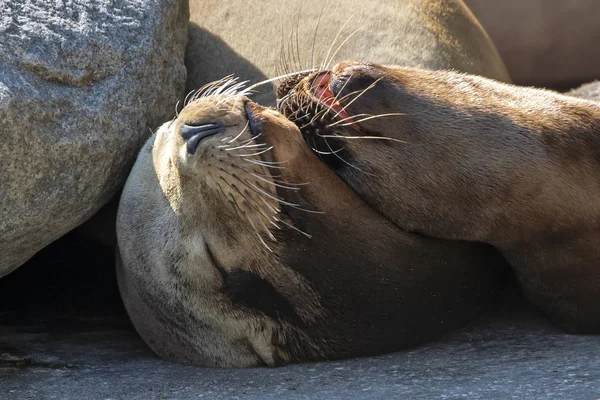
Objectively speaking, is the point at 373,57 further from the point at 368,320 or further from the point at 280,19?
the point at 368,320

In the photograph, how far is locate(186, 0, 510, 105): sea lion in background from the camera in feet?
16.2

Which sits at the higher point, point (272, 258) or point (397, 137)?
point (397, 137)

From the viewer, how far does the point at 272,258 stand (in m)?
3.82

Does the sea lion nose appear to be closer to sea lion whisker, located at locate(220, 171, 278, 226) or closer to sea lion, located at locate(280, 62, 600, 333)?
sea lion whisker, located at locate(220, 171, 278, 226)

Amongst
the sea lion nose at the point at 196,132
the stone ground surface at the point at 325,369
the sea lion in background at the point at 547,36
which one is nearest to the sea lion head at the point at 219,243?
the sea lion nose at the point at 196,132

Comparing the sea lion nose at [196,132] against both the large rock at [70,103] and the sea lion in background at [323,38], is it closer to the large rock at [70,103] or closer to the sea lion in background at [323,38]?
the large rock at [70,103]

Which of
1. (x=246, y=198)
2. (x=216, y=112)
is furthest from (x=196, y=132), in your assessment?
(x=246, y=198)

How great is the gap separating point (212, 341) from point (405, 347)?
2.24ft

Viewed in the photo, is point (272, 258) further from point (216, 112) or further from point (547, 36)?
point (547, 36)

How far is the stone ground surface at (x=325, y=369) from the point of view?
3.46 metres

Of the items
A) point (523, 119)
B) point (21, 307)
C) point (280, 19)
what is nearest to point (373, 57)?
point (280, 19)

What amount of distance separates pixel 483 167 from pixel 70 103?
4.93ft

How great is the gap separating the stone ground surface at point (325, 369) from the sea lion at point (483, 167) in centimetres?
27

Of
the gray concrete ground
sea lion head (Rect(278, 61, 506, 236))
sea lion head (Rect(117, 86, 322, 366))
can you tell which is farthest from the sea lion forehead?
the gray concrete ground
